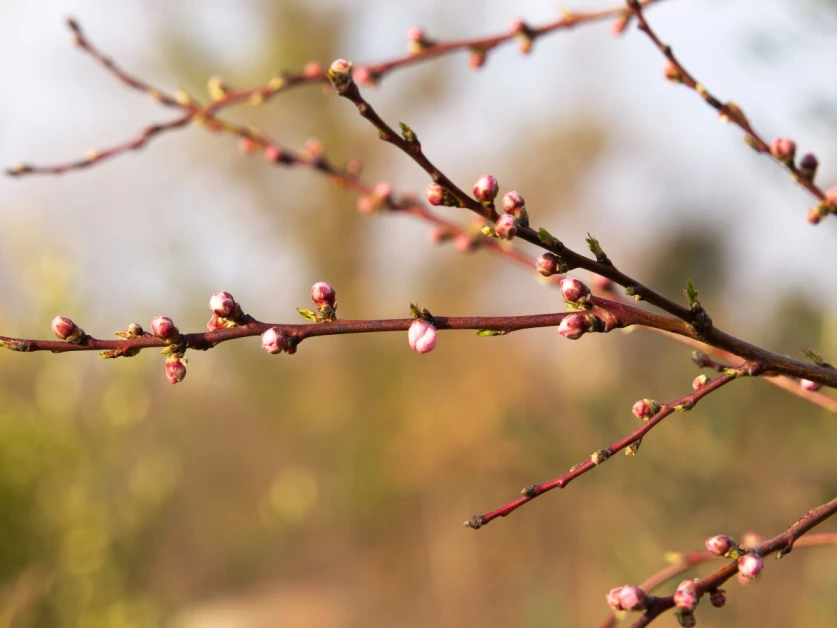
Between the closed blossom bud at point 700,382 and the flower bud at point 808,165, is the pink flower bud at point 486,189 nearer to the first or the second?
the closed blossom bud at point 700,382

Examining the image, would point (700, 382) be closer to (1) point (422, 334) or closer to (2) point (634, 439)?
(2) point (634, 439)

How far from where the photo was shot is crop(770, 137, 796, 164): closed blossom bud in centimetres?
42

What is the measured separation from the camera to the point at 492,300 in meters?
4.57

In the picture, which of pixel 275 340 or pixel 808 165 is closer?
pixel 275 340

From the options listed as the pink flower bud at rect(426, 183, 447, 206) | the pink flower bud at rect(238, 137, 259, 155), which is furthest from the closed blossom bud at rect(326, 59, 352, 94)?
the pink flower bud at rect(238, 137, 259, 155)

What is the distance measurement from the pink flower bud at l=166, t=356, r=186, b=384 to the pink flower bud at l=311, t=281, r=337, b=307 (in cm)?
8

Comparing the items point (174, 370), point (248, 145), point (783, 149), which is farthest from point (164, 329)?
point (248, 145)

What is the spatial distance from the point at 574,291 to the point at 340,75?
149 millimetres

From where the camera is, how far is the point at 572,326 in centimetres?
32

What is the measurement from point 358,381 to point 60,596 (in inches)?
127

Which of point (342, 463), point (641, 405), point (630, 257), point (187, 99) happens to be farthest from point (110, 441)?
point (630, 257)

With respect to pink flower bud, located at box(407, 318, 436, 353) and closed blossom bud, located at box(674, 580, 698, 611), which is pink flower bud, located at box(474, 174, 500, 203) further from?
closed blossom bud, located at box(674, 580, 698, 611)

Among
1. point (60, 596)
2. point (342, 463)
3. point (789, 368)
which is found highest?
point (342, 463)

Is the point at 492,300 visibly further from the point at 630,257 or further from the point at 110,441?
the point at 110,441
